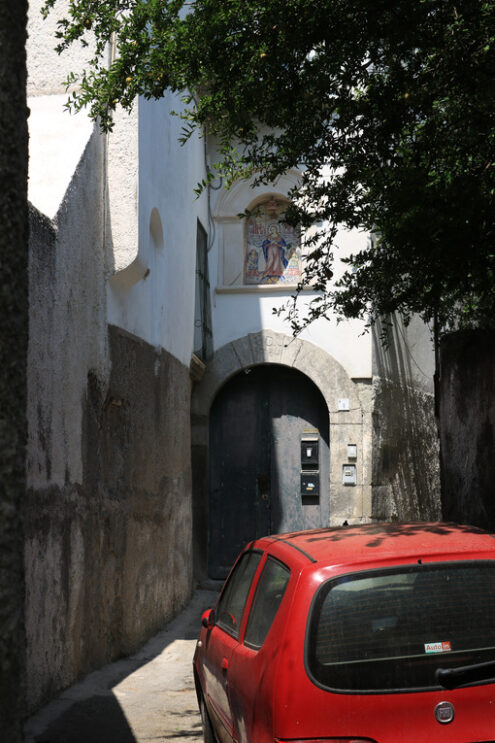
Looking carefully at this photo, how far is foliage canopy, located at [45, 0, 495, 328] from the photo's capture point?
17.0ft

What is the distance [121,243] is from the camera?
802 centimetres

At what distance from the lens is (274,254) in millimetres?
13336

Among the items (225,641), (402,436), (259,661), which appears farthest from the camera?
(402,436)

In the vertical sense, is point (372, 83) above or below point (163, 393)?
above

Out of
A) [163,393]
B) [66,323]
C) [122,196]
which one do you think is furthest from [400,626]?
[163,393]

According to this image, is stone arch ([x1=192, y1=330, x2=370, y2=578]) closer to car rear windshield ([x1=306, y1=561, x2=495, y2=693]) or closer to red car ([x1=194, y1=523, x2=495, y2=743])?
red car ([x1=194, y1=523, x2=495, y2=743])

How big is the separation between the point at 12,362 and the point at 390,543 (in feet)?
5.57

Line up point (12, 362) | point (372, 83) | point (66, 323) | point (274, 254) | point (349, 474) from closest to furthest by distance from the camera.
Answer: point (12, 362)
point (372, 83)
point (66, 323)
point (349, 474)
point (274, 254)

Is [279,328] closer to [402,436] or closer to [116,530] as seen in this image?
[402,436]

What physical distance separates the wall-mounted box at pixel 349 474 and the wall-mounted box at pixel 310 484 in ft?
2.04

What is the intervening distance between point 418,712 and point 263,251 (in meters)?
10.8

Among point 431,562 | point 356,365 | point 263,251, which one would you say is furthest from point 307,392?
point 431,562

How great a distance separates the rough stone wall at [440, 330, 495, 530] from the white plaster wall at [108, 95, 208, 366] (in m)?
2.96

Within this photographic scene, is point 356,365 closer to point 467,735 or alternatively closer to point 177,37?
point 177,37
